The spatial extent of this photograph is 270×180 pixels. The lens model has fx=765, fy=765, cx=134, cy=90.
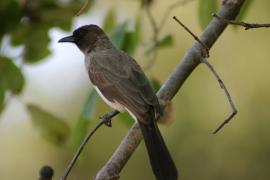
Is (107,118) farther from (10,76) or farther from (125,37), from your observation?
(10,76)

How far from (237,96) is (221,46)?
0.51m

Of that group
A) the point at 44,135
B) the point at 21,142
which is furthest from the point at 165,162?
the point at 21,142

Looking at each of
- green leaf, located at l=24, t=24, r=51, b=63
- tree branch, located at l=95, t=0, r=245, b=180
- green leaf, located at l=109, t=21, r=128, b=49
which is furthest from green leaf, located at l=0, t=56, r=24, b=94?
tree branch, located at l=95, t=0, r=245, b=180

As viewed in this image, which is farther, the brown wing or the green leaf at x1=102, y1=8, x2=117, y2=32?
the green leaf at x1=102, y1=8, x2=117, y2=32

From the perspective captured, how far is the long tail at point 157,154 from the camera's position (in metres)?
3.31

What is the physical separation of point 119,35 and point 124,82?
0.25 meters

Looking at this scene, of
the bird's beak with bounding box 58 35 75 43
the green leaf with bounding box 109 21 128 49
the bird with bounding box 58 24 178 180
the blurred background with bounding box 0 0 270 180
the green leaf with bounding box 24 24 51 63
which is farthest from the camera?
the blurred background with bounding box 0 0 270 180

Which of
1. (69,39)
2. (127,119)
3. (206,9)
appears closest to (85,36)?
(69,39)

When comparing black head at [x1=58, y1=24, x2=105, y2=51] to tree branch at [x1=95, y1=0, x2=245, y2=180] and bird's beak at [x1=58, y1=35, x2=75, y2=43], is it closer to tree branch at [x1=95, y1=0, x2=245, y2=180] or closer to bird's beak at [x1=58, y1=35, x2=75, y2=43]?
bird's beak at [x1=58, y1=35, x2=75, y2=43]

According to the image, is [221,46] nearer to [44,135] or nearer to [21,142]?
[21,142]

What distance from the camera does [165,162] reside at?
337 centimetres

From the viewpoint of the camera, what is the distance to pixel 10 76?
13.4 feet

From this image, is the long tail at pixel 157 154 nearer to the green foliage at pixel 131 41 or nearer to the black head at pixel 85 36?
the green foliage at pixel 131 41

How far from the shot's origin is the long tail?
331 centimetres
